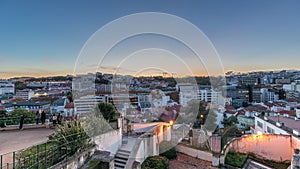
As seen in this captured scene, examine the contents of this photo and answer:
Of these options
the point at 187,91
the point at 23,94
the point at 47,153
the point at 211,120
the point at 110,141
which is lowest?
the point at 211,120

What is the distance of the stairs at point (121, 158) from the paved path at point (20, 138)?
1.94 metres

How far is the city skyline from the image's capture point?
23.4 feet

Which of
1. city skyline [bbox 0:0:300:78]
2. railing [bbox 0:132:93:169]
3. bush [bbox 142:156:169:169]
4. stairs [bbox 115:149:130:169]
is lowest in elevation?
bush [bbox 142:156:169:169]

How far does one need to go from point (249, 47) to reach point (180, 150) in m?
9.52

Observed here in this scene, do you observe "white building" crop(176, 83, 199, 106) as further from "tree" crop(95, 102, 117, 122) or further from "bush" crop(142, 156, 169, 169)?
"bush" crop(142, 156, 169, 169)

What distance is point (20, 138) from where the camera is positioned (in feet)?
16.6

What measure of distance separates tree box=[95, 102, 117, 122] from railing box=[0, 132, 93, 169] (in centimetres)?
185

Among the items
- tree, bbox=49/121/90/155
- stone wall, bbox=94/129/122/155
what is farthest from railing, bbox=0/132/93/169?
stone wall, bbox=94/129/122/155

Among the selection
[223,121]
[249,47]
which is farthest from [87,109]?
[223,121]

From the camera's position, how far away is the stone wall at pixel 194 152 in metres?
6.52

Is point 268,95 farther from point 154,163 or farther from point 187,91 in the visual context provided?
point 154,163

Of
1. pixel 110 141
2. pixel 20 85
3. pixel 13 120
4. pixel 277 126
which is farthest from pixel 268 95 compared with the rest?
pixel 13 120

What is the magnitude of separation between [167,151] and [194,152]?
3.38 ft

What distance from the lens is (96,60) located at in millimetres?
5898
